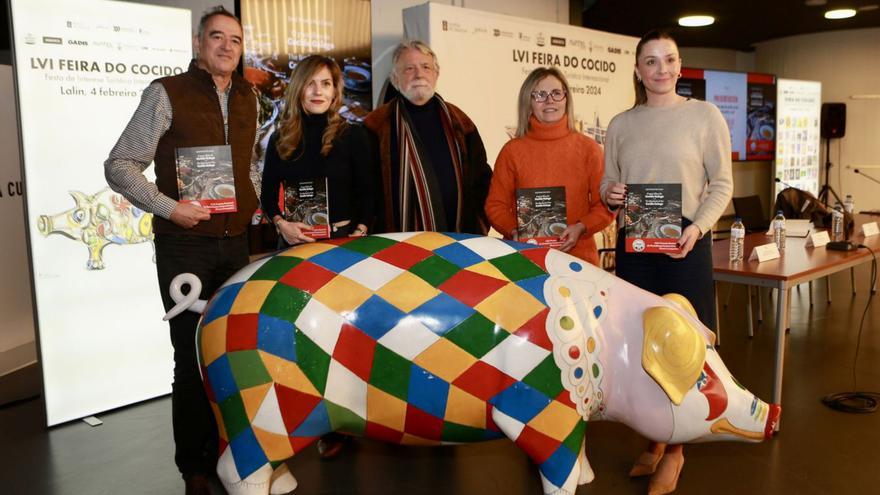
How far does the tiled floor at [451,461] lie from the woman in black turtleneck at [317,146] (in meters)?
1.03

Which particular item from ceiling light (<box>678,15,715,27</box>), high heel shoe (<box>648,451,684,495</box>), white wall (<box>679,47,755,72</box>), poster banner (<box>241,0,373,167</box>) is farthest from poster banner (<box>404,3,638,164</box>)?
white wall (<box>679,47,755,72</box>)

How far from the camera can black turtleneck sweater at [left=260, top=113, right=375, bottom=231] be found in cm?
263

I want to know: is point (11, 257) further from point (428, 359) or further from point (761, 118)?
point (761, 118)

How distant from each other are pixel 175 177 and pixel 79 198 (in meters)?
1.33

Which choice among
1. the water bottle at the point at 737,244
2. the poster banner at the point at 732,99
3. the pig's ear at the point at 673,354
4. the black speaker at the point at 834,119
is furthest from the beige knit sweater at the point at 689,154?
the black speaker at the point at 834,119

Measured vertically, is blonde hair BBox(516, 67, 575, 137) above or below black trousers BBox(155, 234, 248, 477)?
above

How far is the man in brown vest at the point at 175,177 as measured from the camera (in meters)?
2.35

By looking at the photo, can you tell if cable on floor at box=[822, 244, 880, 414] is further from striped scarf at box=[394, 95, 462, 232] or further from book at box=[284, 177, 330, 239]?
book at box=[284, 177, 330, 239]

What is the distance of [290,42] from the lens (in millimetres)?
4645

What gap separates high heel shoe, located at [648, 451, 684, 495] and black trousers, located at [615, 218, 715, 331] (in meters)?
0.53

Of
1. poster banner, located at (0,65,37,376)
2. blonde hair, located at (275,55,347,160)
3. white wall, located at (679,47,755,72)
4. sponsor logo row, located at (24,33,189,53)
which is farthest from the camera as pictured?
white wall, located at (679,47,755,72)

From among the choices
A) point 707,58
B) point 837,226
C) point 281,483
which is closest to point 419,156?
point 281,483

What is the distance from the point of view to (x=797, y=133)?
9.55 m

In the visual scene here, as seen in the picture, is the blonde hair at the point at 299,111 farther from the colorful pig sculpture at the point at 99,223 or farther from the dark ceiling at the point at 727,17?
the dark ceiling at the point at 727,17
